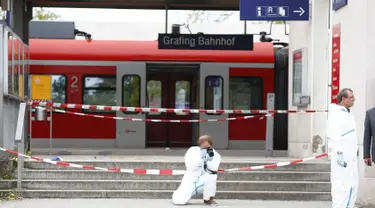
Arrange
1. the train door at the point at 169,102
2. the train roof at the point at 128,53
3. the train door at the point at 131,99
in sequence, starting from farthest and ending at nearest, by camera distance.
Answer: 1. the train door at the point at 169,102
2. the train roof at the point at 128,53
3. the train door at the point at 131,99

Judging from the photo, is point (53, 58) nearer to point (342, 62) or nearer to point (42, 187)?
point (42, 187)

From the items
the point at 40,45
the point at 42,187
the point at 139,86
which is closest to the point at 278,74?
the point at 139,86

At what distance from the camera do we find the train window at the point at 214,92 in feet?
61.9

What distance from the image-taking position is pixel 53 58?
730 inches

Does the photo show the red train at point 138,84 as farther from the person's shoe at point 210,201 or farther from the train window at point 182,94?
the person's shoe at point 210,201

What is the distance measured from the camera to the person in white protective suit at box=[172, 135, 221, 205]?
10.6 m

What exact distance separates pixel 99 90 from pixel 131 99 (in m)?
0.92

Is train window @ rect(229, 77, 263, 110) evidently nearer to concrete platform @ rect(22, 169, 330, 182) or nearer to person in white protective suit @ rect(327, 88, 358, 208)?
concrete platform @ rect(22, 169, 330, 182)

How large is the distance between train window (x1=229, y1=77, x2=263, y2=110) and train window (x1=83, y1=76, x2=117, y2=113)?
3.29m

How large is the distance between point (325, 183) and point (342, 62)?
2.11 m

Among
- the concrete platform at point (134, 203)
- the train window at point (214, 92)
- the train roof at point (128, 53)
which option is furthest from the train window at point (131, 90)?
the concrete platform at point (134, 203)

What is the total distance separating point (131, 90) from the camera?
743 inches

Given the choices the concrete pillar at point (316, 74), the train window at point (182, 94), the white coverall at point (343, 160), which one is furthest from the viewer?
the train window at point (182, 94)

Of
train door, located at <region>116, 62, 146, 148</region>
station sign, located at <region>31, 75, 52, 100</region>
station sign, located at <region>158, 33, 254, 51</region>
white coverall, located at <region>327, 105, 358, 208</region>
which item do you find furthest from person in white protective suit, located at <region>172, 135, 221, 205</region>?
train door, located at <region>116, 62, 146, 148</region>
